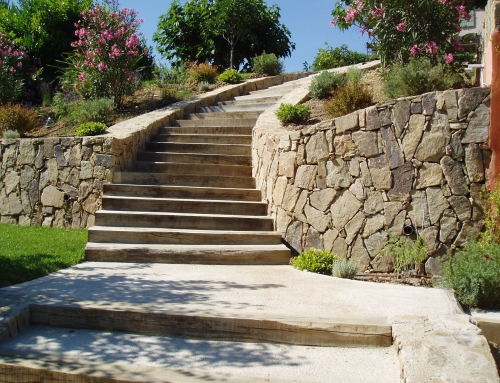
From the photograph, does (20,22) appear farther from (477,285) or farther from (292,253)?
(477,285)

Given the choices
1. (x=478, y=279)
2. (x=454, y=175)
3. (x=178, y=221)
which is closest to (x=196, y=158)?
(x=178, y=221)

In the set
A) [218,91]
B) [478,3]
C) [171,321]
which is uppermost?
A: [478,3]

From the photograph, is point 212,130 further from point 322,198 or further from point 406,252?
point 406,252

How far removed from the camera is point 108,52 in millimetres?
10922

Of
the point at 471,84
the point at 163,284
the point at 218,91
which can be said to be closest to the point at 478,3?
the point at 471,84

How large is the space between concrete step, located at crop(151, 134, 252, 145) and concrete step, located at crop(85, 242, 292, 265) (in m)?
3.41

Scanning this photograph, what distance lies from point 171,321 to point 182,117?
24.4 feet

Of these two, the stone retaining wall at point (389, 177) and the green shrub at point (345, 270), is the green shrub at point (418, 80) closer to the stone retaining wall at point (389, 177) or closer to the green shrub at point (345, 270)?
the stone retaining wall at point (389, 177)

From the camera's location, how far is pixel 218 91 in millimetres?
12898

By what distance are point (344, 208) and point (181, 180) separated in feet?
10.3

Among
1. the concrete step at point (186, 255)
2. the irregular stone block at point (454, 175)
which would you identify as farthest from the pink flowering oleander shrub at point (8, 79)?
the irregular stone block at point (454, 175)

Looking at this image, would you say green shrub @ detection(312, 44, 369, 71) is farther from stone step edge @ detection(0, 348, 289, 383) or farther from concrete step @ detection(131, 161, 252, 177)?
stone step edge @ detection(0, 348, 289, 383)

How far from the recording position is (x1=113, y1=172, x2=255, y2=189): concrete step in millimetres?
8727

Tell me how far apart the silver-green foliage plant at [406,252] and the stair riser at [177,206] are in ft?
8.01
